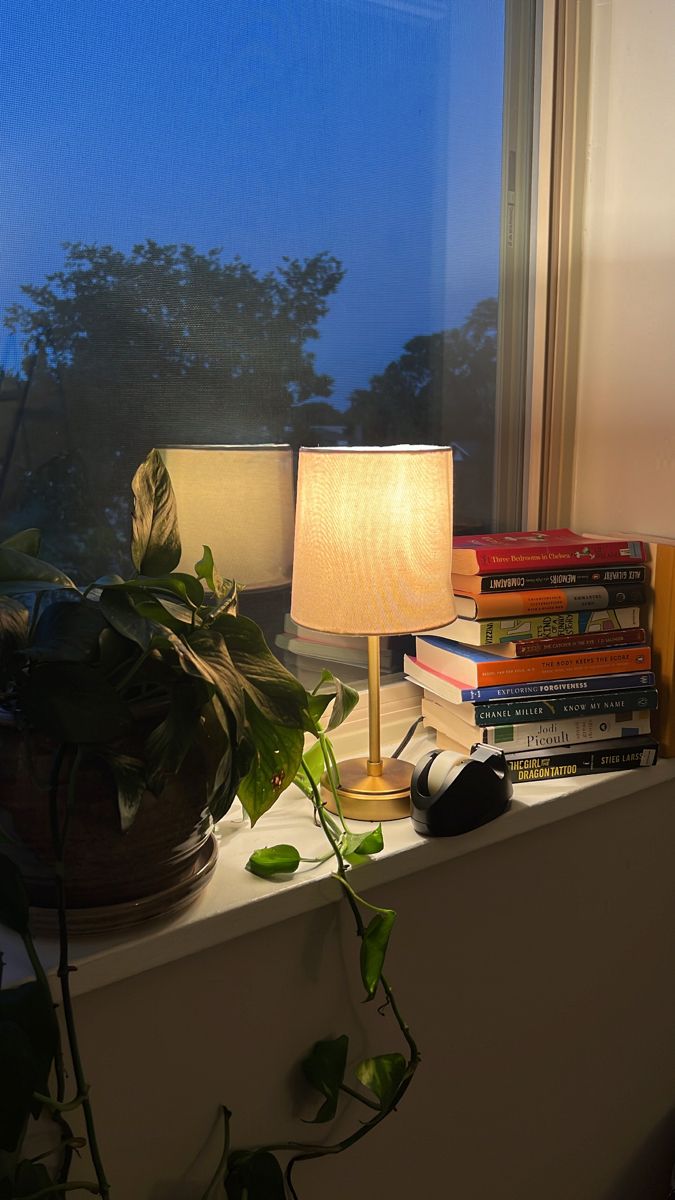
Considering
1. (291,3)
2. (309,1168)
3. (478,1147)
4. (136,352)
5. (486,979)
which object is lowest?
(478,1147)

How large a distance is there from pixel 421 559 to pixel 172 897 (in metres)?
0.41

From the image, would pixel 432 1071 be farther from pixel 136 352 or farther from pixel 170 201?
pixel 170 201

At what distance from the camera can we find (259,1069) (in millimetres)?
862

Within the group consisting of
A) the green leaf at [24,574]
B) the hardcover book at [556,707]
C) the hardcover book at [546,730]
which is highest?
the green leaf at [24,574]

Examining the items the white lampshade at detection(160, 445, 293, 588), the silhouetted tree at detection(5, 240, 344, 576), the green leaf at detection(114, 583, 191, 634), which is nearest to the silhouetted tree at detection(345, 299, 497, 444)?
the silhouetted tree at detection(5, 240, 344, 576)

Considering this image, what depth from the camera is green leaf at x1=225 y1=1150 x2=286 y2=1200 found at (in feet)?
2.68

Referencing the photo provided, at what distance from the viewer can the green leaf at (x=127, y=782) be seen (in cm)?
66

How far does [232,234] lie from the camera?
1069mm

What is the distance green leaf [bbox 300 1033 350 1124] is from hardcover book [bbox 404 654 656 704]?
41 centimetres

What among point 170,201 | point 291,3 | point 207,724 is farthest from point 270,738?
point 291,3

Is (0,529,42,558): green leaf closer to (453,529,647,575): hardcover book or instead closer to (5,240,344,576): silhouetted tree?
(5,240,344,576): silhouetted tree

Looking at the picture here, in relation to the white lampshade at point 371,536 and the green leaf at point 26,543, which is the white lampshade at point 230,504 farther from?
the green leaf at point 26,543

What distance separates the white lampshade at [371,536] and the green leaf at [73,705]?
1.09 feet

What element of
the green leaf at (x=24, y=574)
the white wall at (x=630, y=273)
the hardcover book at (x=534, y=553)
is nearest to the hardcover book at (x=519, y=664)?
the hardcover book at (x=534, y=553)
